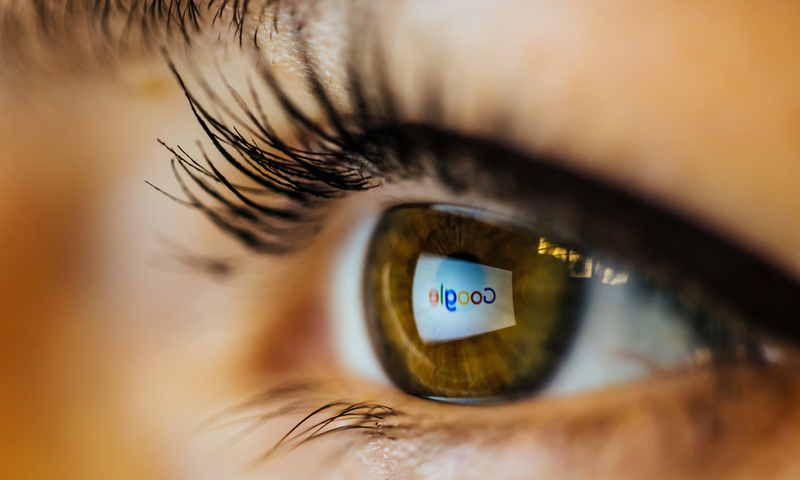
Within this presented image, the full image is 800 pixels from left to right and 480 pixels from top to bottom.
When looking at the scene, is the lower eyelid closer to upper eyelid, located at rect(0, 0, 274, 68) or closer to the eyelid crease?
the eyelid crease

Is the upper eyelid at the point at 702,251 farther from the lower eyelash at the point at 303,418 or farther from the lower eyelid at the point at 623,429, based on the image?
the lower eyelash at the point at 303,418

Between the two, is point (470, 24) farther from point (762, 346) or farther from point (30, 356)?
point (30, 356)

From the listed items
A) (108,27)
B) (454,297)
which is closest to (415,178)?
(454,297)

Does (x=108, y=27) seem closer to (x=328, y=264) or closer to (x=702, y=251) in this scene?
(x=328, y=264)

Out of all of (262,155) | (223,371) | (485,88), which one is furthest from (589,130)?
(223,371)

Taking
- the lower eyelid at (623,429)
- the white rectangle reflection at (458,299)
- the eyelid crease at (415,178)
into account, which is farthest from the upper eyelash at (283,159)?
the lower eyelid at (623,429)

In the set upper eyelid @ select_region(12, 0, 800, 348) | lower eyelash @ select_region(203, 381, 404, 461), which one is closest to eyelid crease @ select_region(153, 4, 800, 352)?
upper eyelid @ select_region(12, 0, 800, 348)
